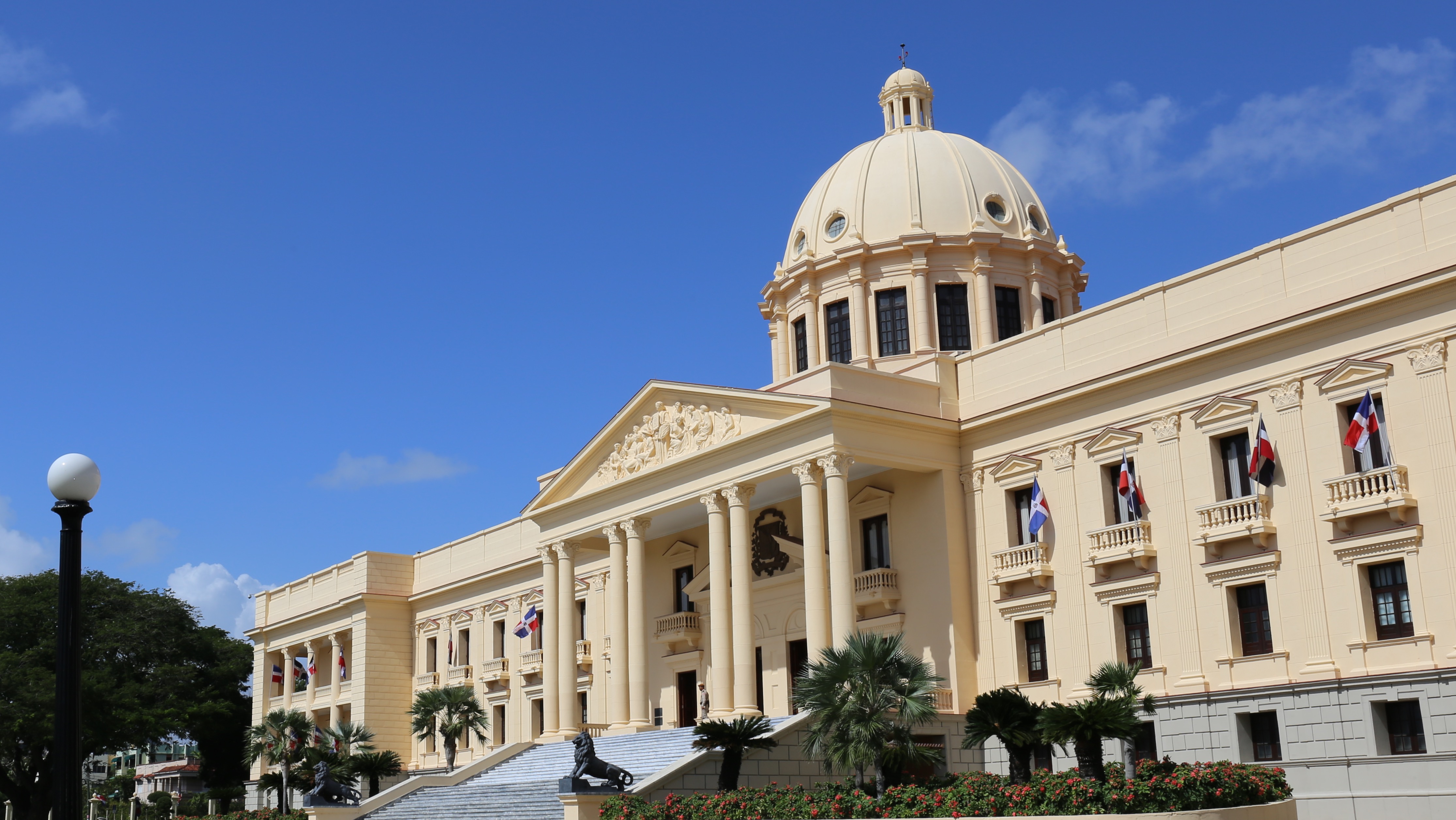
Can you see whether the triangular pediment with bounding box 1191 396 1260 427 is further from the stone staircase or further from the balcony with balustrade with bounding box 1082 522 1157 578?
the stone staircase

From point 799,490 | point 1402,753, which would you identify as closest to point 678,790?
point 799,490

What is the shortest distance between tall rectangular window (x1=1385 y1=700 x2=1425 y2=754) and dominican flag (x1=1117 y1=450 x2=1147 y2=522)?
6880 millimetres

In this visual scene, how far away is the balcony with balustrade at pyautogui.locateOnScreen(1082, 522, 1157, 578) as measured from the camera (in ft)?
101

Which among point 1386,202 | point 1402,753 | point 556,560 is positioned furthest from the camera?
point 556,560

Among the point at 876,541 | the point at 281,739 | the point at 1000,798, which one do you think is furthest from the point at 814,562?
the point at 281,739

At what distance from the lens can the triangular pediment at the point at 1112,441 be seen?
31.7 metres

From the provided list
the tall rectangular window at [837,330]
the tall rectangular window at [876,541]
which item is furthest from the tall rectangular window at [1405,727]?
the tall rectangular window at [837,330]

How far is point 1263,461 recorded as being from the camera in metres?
28.4

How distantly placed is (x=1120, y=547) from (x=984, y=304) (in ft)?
50.4

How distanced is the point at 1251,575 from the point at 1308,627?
5.43ft

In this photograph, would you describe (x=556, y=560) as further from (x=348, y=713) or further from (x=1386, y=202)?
(x=1386, y=202)

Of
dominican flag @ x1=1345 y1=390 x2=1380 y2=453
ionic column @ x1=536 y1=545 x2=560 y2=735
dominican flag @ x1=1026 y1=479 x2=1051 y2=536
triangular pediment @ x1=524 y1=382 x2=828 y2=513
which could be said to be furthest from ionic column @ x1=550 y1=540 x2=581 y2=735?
dominican flag @ x1=1345 y1=390 x2=1380 y2=453

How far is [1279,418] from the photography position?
2864 cm

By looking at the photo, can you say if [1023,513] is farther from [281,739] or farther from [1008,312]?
[281,739]
